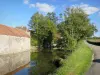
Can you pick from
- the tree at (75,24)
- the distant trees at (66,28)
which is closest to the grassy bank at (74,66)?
the distant trees at (66,28)

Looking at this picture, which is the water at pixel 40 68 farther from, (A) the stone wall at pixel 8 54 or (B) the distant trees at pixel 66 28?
(B) the distant trees at pixel 66 28

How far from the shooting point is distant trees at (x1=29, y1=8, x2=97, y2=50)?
4505cm

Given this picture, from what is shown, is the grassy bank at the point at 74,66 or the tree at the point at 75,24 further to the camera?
the tree at the point at 75,24

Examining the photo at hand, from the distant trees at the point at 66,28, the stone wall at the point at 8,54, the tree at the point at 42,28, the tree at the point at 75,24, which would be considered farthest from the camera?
the tree at the point at 42,28

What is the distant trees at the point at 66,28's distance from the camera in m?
45.1

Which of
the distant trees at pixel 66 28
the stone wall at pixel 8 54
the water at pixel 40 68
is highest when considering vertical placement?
the distant trees at pixel 66 28

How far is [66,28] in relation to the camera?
48188mm

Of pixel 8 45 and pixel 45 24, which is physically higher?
pixel 45 24

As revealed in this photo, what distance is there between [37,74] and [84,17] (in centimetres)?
3136

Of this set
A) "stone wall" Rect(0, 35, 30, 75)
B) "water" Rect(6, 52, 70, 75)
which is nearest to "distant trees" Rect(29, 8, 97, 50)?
"water" Rect(6, 52, 70, 75)

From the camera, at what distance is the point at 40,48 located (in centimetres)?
6912

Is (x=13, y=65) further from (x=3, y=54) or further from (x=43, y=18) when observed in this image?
(x=43, y=18)

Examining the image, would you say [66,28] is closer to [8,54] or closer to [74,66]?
[8,54]

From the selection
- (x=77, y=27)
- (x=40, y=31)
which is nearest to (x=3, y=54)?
(x=77, y=27)
